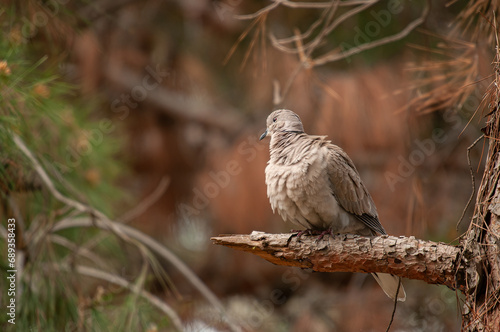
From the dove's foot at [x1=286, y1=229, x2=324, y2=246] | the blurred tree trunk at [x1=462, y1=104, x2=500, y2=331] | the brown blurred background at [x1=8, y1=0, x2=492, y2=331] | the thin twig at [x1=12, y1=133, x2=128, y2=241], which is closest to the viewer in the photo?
the blurred tree trunk at [x1=462, y1=104, x2=500, y2=331]

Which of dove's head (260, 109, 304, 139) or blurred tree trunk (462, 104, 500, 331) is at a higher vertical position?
dove's head (260, 109, 304, 139)

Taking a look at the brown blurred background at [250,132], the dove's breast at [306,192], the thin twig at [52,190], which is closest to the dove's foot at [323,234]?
the dove's breast at [306,192]

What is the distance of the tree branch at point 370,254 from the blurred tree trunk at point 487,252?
0.03 m

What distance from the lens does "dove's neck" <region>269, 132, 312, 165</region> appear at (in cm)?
201

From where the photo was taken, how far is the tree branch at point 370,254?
1.51 meters

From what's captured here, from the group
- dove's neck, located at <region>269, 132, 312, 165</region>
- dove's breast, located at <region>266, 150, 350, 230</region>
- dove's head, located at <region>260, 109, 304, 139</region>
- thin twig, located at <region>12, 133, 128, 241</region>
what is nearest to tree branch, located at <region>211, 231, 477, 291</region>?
dove's breast, located at <region>266, 150, 350, 230</region>

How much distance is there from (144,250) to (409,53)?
8.95 ft

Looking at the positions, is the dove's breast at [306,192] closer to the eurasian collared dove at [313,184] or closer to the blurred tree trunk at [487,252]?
the eurasian collared dove at [313,184]

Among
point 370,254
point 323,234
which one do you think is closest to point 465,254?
point 370,254

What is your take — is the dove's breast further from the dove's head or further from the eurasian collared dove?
the dove's head

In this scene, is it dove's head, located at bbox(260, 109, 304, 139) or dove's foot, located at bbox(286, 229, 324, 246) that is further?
dove's head, located at bbox(260, 109, 304, 139)

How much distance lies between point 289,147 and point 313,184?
0.50ft

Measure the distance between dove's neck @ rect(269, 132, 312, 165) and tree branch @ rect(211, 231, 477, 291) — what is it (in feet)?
0.99

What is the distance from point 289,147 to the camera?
6.69ft
